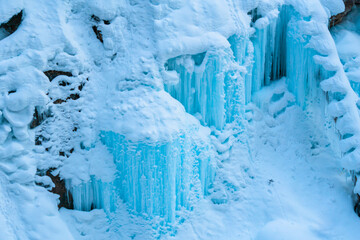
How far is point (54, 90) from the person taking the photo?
238 inches

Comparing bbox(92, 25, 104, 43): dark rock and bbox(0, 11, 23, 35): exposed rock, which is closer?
bbox(0, 11, 23, 35): exposed rock

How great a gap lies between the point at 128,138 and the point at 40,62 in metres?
1.67

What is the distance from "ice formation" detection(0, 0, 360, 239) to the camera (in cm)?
585

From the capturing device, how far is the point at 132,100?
20.8 ft

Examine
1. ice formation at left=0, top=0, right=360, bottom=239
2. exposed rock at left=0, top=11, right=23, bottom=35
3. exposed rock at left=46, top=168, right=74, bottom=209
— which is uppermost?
exposed rock at left=0, top=11, right=23, bottom=35

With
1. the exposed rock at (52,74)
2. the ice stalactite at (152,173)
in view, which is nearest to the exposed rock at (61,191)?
the ice stalactite at (152,173)

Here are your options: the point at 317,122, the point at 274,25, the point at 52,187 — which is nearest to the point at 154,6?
the point at 274,25

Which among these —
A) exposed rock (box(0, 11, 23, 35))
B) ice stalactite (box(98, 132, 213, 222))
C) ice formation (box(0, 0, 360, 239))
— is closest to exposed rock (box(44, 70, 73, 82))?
ice formation (box(0, 0, 360, 239))

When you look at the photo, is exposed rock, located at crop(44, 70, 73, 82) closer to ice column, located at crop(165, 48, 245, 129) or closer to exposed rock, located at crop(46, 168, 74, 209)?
exposed rock, located at crop(46, 168, 74, 209)

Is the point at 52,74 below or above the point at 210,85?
above

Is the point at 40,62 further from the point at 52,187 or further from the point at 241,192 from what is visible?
the point at 241,192

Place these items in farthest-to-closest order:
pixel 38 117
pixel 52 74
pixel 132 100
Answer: pixel 132 100, pixel 52 74, pixel 38 117

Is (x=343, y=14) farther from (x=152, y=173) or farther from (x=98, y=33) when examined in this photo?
(x=152, y=173)

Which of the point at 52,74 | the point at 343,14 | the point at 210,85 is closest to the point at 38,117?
the point at 52,74
